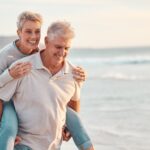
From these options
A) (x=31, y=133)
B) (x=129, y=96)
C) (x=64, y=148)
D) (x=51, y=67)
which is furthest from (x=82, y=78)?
(x=129, y=96)

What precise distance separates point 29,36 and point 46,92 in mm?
379

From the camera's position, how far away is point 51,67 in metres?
3.76

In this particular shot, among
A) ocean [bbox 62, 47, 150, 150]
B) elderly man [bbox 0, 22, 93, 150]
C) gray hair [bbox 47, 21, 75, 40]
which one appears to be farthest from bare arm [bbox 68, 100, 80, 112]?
ocean [bbox 62, 47, 150, 150]

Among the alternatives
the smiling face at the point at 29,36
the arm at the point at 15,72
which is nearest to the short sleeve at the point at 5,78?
the arm at the point at 15,72

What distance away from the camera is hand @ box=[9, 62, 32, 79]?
362 centimetres

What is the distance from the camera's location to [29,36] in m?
3.78

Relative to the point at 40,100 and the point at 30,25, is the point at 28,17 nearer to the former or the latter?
the point at 30,25

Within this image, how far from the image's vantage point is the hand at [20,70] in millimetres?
3617

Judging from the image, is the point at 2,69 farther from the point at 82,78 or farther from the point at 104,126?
the point at 104,126

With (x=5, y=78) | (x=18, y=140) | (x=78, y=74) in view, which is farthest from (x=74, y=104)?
(x=5, y=78)

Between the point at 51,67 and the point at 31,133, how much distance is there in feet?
1.47

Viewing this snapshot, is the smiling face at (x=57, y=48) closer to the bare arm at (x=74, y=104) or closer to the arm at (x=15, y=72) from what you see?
the arm at (x=15, y=72)

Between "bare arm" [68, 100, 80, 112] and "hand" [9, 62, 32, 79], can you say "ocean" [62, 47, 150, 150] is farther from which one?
"hand" [9, 62, 32, 79]

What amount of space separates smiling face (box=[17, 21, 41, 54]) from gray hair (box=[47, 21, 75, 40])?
193 mm
